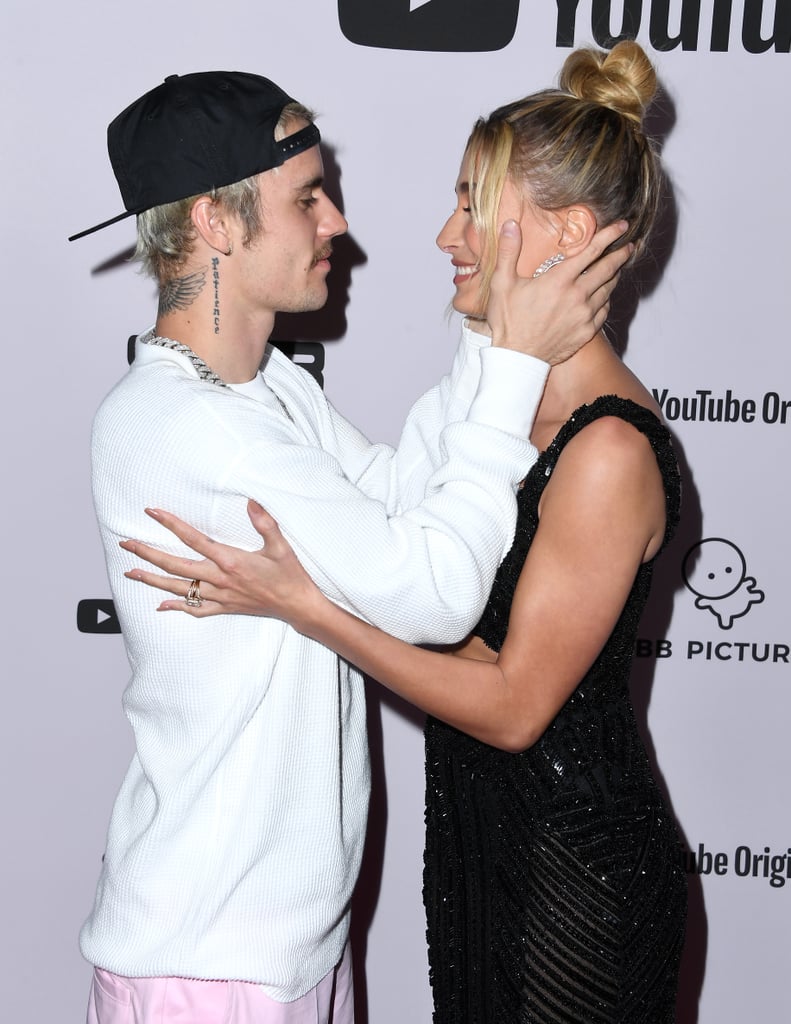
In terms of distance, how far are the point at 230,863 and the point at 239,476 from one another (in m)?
0.51

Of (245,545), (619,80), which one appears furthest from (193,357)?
(619,80)

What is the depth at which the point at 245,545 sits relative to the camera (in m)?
1.41

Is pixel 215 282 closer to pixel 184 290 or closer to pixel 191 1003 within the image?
pixel 184 290

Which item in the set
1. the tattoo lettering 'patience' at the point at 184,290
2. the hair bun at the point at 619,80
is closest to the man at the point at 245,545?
the tattoo lettering 'patience' at the point at 184,290

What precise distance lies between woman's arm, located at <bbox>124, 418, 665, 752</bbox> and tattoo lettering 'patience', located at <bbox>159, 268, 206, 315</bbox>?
340 millimetres

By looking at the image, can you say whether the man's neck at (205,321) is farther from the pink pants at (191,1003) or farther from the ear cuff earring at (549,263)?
the pink pants at (191,1003)

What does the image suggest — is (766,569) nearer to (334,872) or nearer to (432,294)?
(432,294)

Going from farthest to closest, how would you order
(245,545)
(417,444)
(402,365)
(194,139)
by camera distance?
(402,365) < (417,444) < (194,139) < (245,545)

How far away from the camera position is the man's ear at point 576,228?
1.53m

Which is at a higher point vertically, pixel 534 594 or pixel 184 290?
pixel 184 290

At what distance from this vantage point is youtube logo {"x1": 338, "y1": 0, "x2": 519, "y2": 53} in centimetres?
206

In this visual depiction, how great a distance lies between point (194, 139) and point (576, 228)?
0.53 m

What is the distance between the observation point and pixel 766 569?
226 cm

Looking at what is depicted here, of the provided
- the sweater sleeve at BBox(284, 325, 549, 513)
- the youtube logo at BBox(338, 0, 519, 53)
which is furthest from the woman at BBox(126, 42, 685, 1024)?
the youtube logo at BBox(338, 0, 519, 53)
